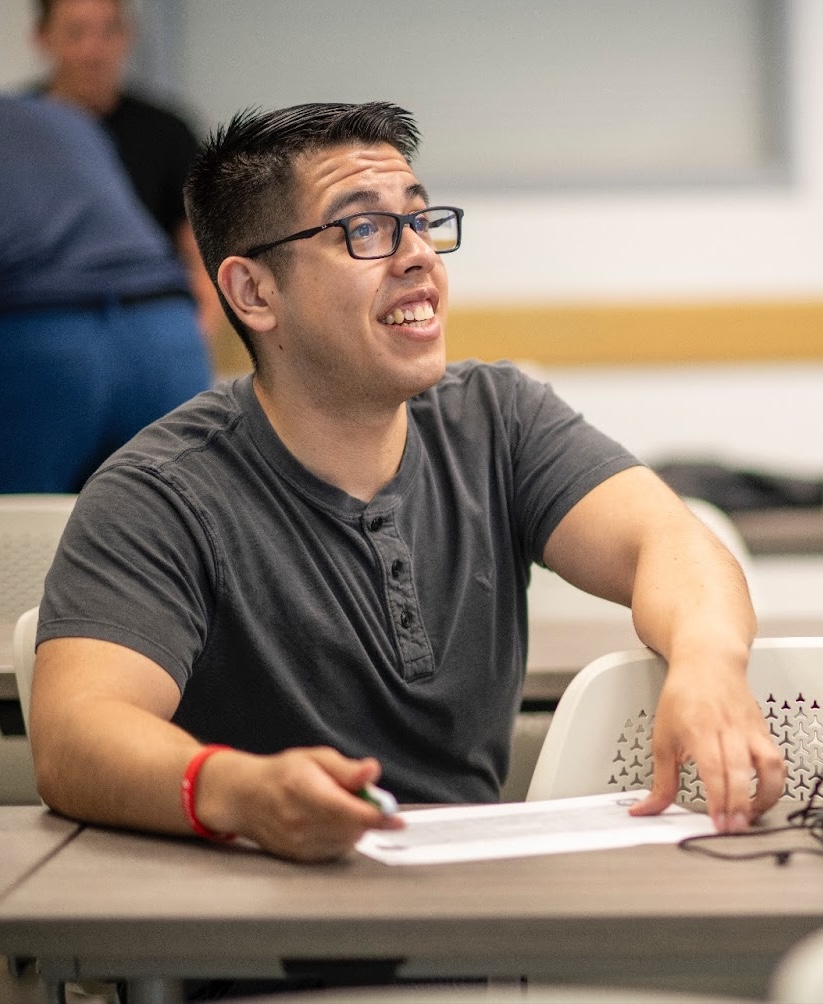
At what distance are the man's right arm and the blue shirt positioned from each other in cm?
167

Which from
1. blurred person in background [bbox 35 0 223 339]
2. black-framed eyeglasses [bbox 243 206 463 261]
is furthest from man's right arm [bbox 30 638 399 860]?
blurred person in background [bbox 35 0 223 339]

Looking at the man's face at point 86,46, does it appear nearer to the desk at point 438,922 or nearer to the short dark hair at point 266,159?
the short dark hair at point 266,159

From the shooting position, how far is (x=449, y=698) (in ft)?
5.43

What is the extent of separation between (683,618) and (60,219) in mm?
1872

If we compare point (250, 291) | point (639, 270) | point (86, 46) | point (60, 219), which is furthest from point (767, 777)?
point (639, 270)

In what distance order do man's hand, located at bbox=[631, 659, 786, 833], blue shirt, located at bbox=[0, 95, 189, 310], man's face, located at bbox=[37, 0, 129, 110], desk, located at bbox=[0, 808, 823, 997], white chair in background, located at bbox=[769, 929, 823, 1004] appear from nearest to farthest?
white chair in background, located at bbox=[769, 929, 823, 1004]
desk, located at bbox=[0, 808, 823, 997]
man's hand, located at bbox=[631, 659, 786, 833]
blue shirt, located at bbox=[0, 95, 189, 310]
man's face, located at bbox=[37, 0, 129, 110]

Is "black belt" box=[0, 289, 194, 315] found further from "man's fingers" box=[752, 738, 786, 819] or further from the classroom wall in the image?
"man's fingers" box=[752, 738, 786, 819]

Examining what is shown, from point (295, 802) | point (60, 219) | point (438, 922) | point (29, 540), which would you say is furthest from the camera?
point (60, 219)

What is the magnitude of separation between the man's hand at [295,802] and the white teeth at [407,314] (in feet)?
2.27

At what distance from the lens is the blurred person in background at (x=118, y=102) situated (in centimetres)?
431

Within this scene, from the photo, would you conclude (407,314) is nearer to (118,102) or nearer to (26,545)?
(26,545)

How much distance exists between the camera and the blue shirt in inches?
115

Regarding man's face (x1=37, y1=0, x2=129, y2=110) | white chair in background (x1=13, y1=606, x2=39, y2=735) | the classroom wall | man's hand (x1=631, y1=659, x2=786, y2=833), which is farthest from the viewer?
the classroom wall

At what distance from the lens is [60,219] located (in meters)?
2.94
